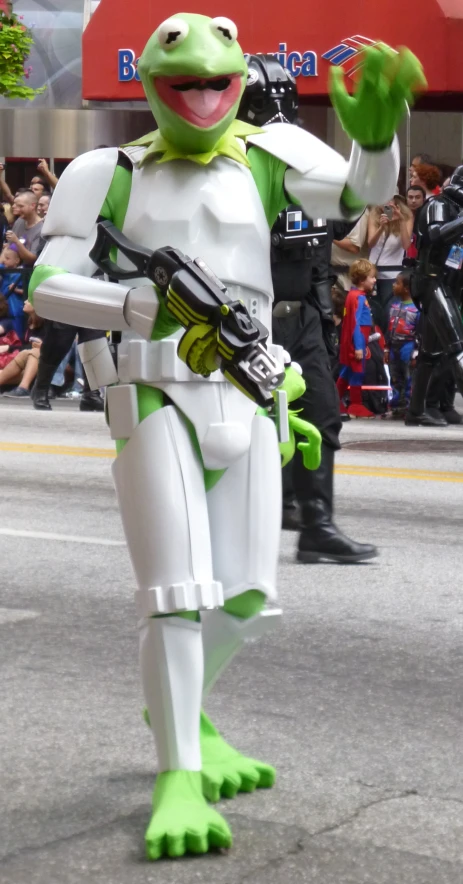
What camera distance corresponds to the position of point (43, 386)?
559 inches

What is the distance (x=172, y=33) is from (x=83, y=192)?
1.42 ft

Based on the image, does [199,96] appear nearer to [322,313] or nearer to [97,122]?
[322,313]

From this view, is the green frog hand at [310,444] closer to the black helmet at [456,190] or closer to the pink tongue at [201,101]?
the pink tongue at [201,101]

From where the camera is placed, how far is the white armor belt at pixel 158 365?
3.60 meters

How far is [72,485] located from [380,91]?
21.5 feet

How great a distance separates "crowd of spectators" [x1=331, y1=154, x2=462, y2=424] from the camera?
42.4 feet

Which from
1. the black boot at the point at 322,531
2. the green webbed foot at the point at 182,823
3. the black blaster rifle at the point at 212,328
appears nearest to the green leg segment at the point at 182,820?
the green webbed foot at the point at 182,823

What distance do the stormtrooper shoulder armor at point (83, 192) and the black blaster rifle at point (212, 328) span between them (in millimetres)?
292

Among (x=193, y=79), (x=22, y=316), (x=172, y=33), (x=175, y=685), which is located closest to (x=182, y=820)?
(x=175, y=685)

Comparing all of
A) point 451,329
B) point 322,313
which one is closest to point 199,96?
point 322,313

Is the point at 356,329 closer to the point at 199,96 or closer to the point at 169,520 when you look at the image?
the point at 199,96

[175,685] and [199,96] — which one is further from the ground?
[199,96]

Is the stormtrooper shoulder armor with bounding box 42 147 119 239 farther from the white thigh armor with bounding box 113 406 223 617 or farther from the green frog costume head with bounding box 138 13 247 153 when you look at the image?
the white thigh armor with bounding box 113 406 223 617

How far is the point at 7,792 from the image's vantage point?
397 centimetres
